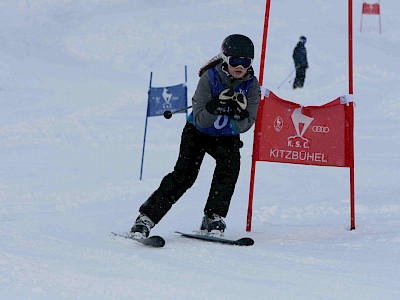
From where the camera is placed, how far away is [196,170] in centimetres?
463

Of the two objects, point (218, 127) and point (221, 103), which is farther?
point (218, 127)

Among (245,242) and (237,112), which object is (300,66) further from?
(245,242)

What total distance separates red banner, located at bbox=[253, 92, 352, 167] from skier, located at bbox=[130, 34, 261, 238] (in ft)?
1.66

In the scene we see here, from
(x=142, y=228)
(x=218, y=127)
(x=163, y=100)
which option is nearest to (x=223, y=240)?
(x=142, y=228)

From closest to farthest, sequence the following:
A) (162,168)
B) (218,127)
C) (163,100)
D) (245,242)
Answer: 1. (245,242)
2. (218,127)
3. (162,168)
4. (163,100)

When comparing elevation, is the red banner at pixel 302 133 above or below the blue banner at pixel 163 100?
below

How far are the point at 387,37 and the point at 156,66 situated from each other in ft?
29.3

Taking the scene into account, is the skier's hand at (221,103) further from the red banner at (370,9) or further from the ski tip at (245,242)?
the red banner at (370,9)

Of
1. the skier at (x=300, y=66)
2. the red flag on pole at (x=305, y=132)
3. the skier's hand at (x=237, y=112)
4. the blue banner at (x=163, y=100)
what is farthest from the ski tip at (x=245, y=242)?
the skier at (x=300, y=66)

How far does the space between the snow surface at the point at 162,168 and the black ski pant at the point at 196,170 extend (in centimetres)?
29

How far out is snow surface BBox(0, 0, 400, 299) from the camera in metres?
3.03

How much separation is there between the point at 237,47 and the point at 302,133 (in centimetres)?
104

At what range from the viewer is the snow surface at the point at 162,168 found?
303 centimetres

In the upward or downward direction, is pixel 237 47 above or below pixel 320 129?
above
